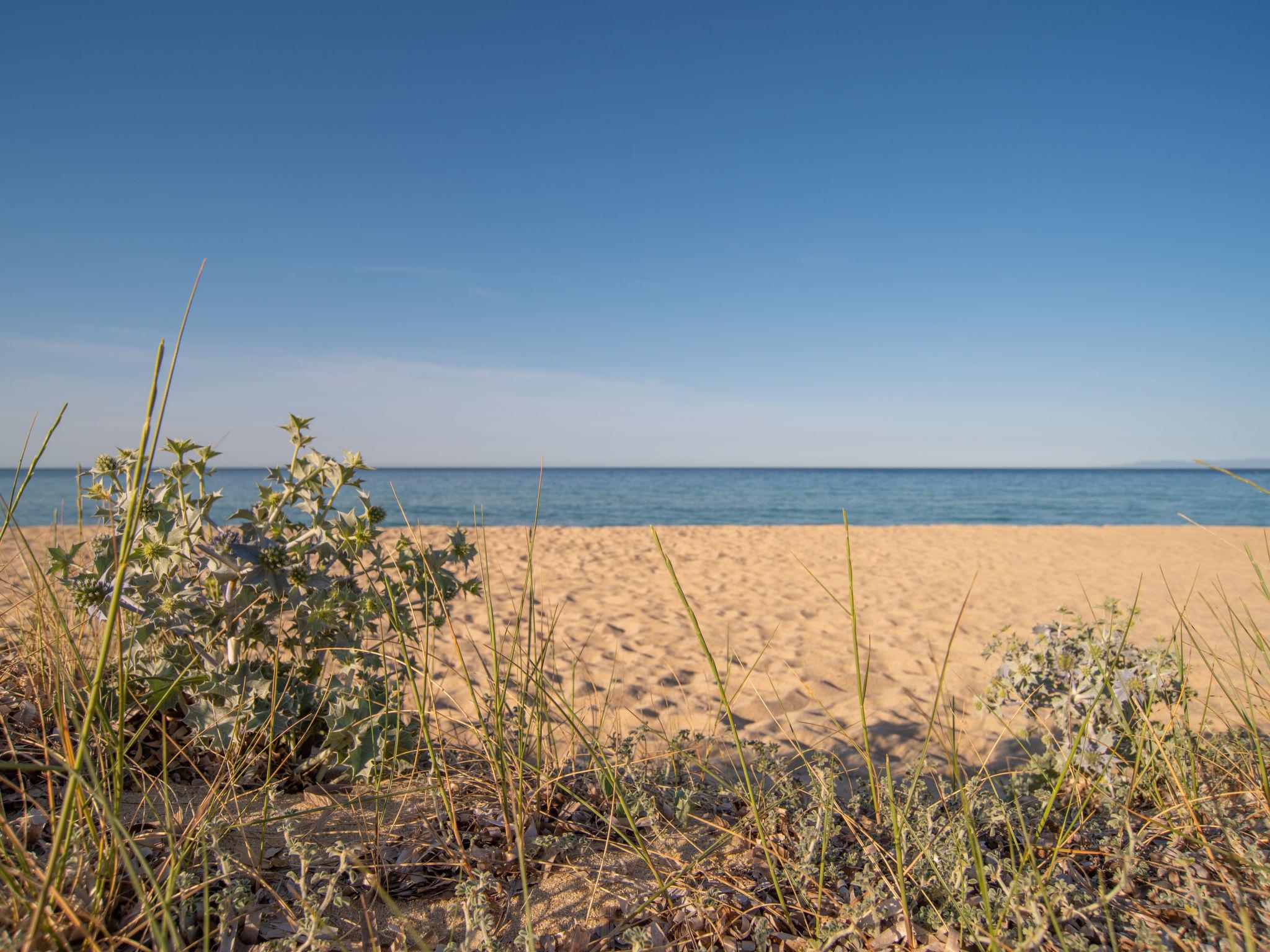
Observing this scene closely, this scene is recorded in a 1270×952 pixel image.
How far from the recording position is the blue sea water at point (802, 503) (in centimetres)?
1894

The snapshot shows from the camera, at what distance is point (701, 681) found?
12.0ft

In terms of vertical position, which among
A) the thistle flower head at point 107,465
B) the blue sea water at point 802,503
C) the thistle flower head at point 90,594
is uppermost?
the thistle flower head at point 107,465

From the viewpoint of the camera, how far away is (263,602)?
72.4 inches

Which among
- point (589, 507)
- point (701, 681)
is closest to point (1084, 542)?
point (701, 681)

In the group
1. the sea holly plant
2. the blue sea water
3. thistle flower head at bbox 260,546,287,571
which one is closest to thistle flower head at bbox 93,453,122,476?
the sea holly plant

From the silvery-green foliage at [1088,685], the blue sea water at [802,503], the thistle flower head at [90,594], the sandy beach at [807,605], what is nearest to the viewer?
the thistle flower head at [90,594]

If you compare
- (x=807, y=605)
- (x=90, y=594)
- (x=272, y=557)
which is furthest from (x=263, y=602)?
(x=807, y=605)

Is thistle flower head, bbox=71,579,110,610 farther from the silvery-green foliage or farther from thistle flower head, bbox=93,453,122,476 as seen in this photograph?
the silvery-green foliage

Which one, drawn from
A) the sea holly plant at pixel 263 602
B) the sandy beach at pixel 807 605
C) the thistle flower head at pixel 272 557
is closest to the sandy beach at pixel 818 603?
the sandy beach at pixel 807 605

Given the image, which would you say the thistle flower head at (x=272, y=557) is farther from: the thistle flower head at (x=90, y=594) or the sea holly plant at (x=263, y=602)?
the thistle flower head at (x=90, y=594)

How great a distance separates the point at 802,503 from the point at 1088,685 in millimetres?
23619

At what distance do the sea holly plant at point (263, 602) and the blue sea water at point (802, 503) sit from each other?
11235mm

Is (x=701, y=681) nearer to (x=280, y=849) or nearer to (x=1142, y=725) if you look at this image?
(x=1142, y=725)

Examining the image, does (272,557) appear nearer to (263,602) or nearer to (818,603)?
(263,602)
